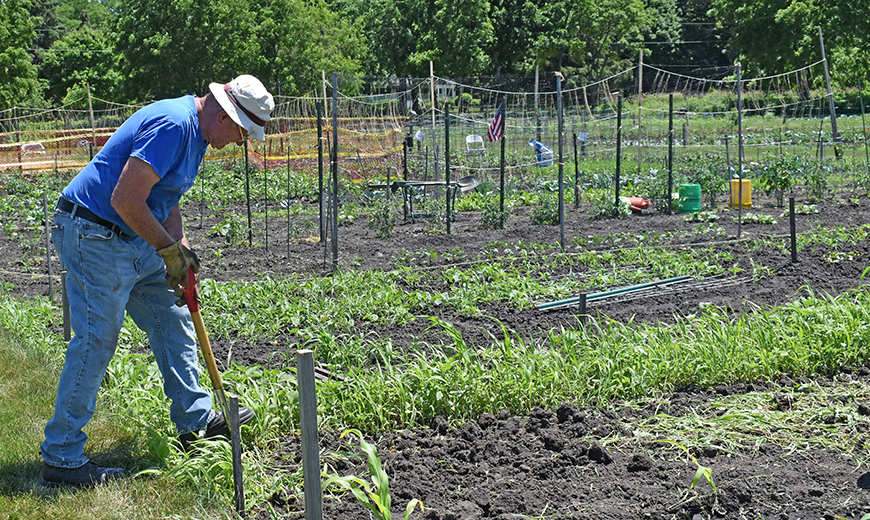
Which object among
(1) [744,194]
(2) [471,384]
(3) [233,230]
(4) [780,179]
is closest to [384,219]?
(3) [233,230]

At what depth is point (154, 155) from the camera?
3.16 meters

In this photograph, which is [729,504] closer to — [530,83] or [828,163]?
[828,163]

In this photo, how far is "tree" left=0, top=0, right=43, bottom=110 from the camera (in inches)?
1072

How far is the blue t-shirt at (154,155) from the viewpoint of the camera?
3180mm

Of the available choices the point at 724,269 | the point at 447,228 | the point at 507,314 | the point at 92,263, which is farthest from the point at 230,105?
the point at 447,228

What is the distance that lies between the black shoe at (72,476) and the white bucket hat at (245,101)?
1660 mm

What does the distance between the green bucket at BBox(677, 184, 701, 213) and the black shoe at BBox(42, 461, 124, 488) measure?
10938 mm

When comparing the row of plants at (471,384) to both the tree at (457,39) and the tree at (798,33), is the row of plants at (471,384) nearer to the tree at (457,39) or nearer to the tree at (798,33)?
the tree at (798,33)

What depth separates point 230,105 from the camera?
3.35 metres

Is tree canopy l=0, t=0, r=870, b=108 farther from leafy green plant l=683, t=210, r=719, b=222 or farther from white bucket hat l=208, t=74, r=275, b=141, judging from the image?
white bucket hat l=208, t=74, r=275, b=141

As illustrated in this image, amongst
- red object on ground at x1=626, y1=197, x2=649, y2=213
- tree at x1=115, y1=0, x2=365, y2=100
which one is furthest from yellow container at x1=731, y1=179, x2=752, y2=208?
tree at x1=115, y1=0, x2=365, y2=100

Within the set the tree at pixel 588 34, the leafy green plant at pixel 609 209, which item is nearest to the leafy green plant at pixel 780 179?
the leafy green plant at pixel 609 209

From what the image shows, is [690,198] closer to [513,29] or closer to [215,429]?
[215,429]

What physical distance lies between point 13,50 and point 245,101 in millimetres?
28734
